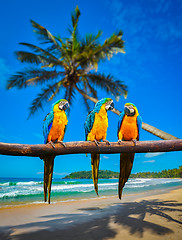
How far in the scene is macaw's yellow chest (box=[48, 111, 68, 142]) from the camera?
361 cm

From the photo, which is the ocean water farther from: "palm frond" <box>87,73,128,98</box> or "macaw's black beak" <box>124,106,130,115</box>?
"macaw's black beak" <box>124,106,130,115</box>

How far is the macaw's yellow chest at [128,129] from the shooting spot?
3.51 meters

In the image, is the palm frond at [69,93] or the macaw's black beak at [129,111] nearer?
the macaw's black beak at [129,111]

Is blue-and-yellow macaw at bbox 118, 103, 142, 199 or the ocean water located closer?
blue-and-yellow macaw at bbox 118, 103, 142, 199

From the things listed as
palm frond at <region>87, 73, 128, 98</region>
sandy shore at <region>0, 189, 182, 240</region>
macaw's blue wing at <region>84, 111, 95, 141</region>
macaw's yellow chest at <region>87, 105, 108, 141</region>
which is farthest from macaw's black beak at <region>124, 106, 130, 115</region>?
palm frond at <region>87, 73, 128, 98</region>

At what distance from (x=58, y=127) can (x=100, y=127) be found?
899 mm

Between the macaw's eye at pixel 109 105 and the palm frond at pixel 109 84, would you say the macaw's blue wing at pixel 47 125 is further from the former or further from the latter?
the palm frond at pixel 109 84

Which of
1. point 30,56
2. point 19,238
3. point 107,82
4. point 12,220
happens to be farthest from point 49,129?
point 30,56

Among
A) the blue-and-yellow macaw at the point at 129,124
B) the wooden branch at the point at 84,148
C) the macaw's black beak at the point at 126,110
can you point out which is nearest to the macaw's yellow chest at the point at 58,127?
the wooden branch at the point at 84,148

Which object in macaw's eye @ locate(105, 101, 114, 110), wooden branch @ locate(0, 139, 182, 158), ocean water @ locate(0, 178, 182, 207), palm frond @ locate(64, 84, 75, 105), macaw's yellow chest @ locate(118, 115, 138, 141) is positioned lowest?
ocean water @ locate(0, 178, 182, 207)

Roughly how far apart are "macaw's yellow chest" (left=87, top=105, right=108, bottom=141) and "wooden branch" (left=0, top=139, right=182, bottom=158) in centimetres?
84

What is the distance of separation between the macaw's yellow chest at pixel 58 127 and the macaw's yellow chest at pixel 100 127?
23.9 inches

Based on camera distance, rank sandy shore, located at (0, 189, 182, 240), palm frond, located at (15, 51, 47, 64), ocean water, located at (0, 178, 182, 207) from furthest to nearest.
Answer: ocean water, located at (0, 178, 182, 207), palm frond, located at (15, 51, 47, 64), sandy shore, located at (0, 189, 182, 240)

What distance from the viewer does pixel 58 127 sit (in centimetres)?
364
